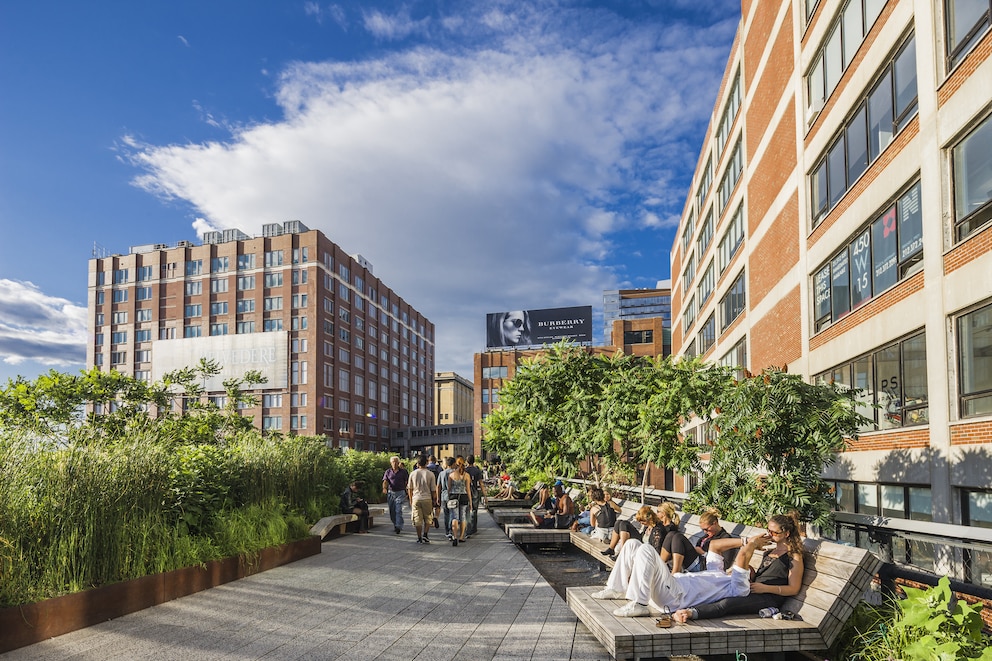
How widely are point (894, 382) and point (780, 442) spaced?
5.25 metres

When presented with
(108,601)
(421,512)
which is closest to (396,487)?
(421,512)

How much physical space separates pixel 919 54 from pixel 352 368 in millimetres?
84405

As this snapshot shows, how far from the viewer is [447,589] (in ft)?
34.8

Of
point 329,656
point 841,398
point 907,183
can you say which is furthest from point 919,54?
point 329,656

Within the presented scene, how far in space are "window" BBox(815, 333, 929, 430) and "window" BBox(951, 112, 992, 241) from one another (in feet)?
8.00

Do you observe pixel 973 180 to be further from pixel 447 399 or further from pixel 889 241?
pixel 447 399

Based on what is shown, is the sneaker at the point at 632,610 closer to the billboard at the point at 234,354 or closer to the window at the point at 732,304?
the window at the point at 732,304

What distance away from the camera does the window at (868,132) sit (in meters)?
14.9

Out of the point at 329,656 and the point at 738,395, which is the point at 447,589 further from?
the point at 738,395

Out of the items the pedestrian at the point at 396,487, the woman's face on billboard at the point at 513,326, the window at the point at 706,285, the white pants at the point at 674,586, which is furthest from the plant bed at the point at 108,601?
the woman's face on billboard at the point at 513,326

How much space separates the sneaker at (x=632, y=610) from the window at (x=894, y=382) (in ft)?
27.1

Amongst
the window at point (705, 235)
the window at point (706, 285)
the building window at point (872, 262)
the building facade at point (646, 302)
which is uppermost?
the building facade at point (646, 302)

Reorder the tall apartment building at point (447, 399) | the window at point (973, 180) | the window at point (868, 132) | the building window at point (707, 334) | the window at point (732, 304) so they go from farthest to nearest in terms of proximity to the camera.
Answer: the tall apartment building at point (447, 399)
the building window at point (707, 334)
the window at point (732, 304)
the window at point (868, 132)
the window at point (973, 180)

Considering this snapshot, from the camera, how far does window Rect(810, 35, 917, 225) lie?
14.9 m
